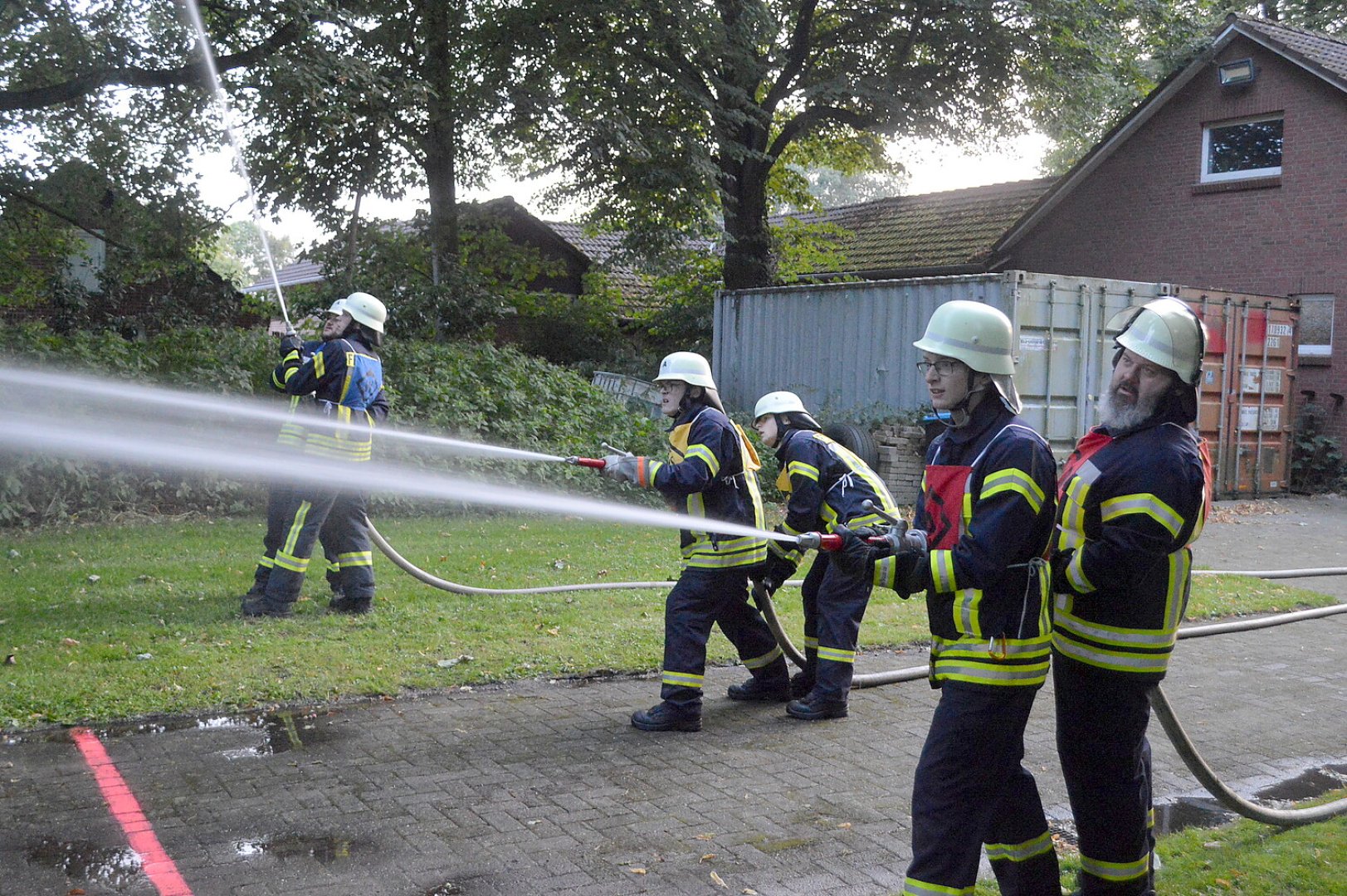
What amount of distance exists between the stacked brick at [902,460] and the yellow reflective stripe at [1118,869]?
1198cm

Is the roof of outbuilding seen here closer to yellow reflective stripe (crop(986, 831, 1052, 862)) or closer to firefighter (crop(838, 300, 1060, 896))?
firefighter (crop(838, 300, 1060, 896))

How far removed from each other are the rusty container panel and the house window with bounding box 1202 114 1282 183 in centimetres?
311

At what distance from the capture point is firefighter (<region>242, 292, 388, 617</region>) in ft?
26.3

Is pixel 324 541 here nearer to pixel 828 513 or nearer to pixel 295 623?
pixel 295 623

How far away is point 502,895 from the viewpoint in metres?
4.04

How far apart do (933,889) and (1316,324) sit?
18.8 meters

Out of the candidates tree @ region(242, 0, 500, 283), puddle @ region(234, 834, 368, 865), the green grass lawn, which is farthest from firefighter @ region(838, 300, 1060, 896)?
tree @ region(242, 0, 500, 283)

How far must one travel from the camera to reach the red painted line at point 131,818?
4.06m

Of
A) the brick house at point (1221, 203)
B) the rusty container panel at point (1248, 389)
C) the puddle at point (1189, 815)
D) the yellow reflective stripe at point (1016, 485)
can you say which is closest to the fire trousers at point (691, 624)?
the puddle at point (1189, 815)

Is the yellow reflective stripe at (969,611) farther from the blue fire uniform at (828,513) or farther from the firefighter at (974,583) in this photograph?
the blue fire uniform at (828,513)

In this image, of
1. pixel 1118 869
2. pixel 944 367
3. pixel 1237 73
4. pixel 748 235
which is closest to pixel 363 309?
pixel 944 367

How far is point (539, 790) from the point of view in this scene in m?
5.10

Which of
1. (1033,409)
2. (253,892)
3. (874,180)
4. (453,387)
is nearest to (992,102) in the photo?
(1033,409)

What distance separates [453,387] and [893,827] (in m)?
11.0
